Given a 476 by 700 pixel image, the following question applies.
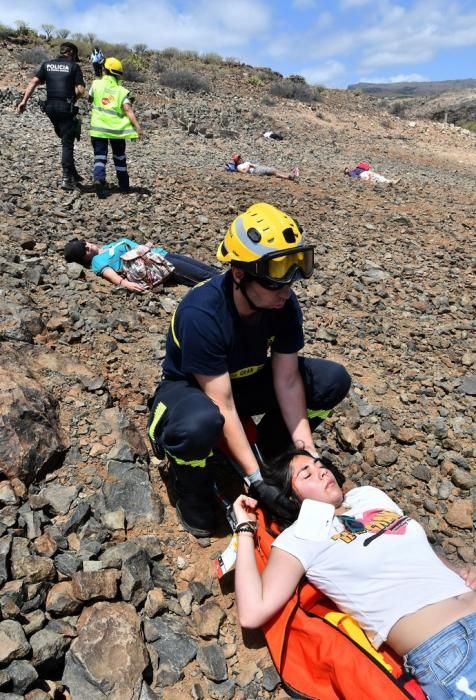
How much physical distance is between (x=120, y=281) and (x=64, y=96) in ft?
13.7

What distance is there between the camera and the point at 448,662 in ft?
6.96

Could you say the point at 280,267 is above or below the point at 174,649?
above

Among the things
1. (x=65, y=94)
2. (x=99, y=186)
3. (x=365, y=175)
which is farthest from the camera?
(x=365, y=175)

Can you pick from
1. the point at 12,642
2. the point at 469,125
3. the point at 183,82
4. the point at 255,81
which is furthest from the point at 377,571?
the point at 469,125

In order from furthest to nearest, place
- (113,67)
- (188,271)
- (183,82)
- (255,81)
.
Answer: (255,81) → (183,82) → (113,67) → (188,271)

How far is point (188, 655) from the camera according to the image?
252 cm

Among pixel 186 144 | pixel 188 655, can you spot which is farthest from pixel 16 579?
pixel 186 144

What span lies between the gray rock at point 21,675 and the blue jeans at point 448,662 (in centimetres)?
150

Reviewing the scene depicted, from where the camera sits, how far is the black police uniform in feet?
27.0

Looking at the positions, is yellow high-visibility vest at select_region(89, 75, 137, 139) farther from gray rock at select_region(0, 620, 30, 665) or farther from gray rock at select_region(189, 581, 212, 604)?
gray rock at select_region(0, 620, 30, 665)

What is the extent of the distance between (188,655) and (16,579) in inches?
34.2

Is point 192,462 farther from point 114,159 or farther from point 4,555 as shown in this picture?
point 114,159

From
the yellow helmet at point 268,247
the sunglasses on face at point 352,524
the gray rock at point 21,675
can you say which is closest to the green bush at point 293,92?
the yellow helmet at point 268,247

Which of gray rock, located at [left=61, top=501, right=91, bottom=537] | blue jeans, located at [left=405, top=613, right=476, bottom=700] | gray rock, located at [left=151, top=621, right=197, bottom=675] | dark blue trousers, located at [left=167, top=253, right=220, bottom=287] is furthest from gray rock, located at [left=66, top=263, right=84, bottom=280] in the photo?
blue jeans, located at [left=405, top=613, right=476, bottom=700]
